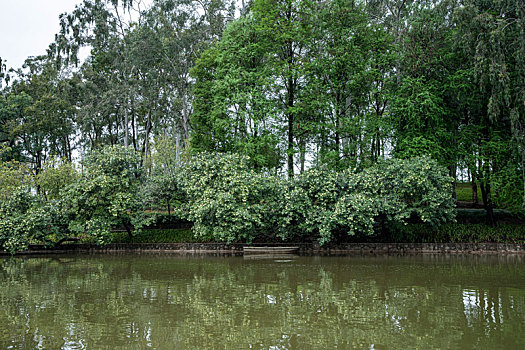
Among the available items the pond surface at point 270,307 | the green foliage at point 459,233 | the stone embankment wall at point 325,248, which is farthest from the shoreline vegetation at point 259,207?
the pond surface at point 270,307

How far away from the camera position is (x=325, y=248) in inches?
960

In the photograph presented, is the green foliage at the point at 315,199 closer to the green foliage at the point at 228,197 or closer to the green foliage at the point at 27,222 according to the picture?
the green foliage at the point at 228,197

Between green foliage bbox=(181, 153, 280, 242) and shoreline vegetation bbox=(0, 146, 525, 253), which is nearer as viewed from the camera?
shoreline vegetation bbox=(0, 146, 525, 253)

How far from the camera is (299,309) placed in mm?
10258

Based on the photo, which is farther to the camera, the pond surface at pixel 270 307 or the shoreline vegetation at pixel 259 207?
the shoreline vegetation at pixel 259 207

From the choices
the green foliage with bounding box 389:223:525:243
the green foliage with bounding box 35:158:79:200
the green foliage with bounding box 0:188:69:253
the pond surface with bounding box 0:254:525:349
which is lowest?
the pond surface with bounding box 0:254:525:349

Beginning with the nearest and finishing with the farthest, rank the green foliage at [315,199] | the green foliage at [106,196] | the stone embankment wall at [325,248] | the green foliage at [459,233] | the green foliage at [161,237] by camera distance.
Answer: the green foliage at [315,199] < the stone embankment wall at [325,248] < the green foliage at [459,233] < the green foliage at [106,196] < the green foliage at [161,237]

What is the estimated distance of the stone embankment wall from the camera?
75.2ft

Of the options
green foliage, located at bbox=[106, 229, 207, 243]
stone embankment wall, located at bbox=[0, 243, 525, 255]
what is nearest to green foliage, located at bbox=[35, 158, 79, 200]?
stone embankment wall, located at bbox=[0, 243, 525, 255]

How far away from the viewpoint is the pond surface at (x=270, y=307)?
786 cm

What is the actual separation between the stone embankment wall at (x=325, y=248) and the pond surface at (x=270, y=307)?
4.44m

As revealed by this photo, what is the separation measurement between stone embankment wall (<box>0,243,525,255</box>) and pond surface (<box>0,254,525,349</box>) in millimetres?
4444

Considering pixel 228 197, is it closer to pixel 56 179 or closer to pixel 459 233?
pixel 459 233

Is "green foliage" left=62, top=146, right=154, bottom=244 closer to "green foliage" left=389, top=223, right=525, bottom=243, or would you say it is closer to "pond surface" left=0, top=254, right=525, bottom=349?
"pond surface" left=0, top=254, right=525, bottom=349
